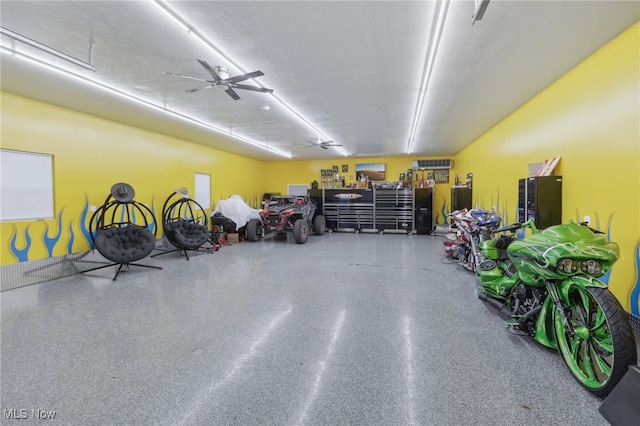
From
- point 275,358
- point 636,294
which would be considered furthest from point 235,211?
point 636,294

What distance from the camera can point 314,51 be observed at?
304cm

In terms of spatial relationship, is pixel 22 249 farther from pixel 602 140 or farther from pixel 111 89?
pixel 602 140

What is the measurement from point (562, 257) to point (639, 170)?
1.43 metres

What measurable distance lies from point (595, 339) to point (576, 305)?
0.72ft

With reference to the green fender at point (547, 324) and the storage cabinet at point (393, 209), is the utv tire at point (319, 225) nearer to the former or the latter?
the storage cabinet at point (393, 209)

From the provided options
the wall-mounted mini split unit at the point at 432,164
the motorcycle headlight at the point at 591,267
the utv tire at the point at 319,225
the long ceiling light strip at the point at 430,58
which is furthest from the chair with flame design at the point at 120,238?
the wall-mounted mini split unit at the point at 432,164

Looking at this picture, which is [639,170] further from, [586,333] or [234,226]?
[234,226]

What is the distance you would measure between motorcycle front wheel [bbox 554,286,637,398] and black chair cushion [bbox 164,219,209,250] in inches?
231

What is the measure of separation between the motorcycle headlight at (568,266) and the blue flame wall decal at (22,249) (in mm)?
6655

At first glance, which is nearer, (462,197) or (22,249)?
(22,249)

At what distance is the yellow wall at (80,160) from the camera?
167 inches

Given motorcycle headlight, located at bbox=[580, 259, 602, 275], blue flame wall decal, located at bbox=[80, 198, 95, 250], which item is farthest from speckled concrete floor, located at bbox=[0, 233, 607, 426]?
blue flame wall decal, located at bbox=[80, 198, 95, 250]

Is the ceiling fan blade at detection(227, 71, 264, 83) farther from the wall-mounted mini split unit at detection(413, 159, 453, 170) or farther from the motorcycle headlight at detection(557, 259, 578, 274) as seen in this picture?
the wall-mounted mini split unit at detection(413, 159, 453, 170)

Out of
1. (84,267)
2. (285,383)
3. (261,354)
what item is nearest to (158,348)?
(261,354)
